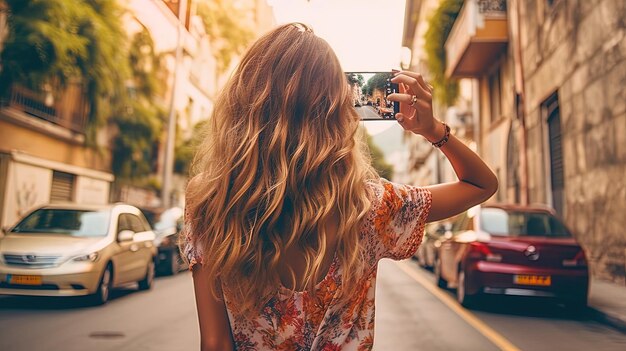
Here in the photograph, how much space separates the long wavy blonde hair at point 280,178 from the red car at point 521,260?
7750mm

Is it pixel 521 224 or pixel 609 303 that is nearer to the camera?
pixel 609 303

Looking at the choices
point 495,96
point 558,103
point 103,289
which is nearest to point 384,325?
point 103,289

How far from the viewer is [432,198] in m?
1.62

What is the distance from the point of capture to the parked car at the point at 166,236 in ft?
47.0

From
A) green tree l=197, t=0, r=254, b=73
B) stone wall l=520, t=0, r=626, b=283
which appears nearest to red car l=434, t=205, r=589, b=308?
stone wall l=520, t=0, r=626, b=283

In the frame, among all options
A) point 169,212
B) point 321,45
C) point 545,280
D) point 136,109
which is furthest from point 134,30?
point 321,45

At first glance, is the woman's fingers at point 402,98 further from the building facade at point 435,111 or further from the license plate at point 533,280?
the building facade at point 435,111

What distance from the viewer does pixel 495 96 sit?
23.8m

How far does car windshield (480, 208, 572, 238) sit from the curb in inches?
49.1

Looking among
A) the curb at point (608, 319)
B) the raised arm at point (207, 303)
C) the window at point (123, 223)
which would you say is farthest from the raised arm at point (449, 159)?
the window at point (123, 223)

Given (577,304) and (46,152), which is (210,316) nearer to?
(577,304)

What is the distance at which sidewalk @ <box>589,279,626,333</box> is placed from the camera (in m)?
7.78

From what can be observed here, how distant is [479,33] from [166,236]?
1181cm

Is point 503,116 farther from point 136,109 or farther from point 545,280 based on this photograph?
point 545,280
